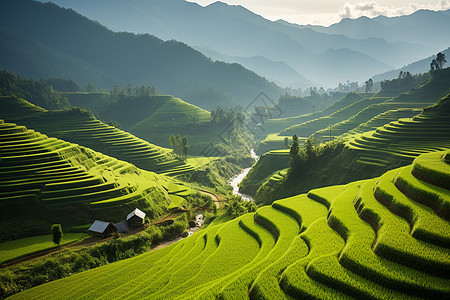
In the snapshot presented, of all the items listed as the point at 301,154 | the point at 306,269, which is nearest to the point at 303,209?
the point at 306,269

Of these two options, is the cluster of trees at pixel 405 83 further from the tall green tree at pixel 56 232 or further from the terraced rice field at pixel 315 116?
the tall green tree at pixel 56 232

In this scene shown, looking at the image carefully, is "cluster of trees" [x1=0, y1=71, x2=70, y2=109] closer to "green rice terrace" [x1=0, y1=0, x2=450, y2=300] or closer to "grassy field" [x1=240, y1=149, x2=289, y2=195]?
"green rice terrace" [x1=0, y1=0, x2=450, y2=300]

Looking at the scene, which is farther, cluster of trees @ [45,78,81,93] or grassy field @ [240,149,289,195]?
cluster of trees @ [45,78,81,93]

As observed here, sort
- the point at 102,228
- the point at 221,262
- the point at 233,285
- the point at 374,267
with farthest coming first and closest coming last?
1. the point at 102,228
2. the point at 221,262
3. the point at 233,285
4. the point at 374,267

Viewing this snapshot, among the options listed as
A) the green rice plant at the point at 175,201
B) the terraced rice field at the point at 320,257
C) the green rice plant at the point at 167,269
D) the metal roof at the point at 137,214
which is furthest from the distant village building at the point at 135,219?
the green rice plant at the point at 175,201

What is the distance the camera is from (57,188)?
41.4 meters

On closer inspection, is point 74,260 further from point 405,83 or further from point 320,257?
point 405,83

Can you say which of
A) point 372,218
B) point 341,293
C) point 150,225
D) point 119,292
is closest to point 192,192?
point 150,225

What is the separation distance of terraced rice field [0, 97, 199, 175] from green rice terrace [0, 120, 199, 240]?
23.3 meters

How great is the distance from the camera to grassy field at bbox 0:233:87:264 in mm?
30850

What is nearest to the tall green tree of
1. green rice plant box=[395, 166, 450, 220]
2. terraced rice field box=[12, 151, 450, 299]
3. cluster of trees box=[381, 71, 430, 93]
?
terraced rice field box=[12, 151, 450, 299]

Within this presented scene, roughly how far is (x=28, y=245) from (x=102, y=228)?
301 inches

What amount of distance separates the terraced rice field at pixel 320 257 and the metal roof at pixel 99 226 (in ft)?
23.1

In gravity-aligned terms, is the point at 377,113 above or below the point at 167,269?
above
